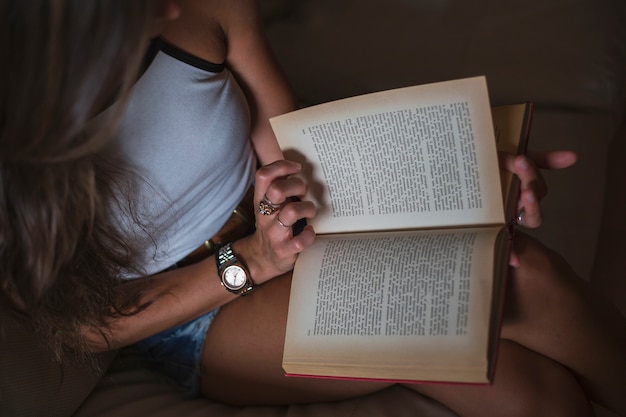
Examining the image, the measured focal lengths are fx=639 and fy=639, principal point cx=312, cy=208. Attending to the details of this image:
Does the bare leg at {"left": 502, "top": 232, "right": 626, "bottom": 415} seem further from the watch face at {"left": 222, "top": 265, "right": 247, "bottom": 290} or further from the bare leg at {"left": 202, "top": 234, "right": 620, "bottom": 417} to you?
the watch face at {"left": 222, "top": 265, "right": 247, "bottom": 290}

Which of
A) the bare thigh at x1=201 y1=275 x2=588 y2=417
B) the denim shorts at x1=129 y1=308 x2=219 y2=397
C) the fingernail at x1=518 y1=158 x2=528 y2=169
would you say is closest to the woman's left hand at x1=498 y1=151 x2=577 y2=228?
the fingernail at x1=518 y1=158 x2=528 y2=169

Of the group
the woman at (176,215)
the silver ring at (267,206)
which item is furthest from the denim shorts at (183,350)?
the silver ring at (267,206)

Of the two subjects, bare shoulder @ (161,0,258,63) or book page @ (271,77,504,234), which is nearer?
book page @ (271,77,504,234)

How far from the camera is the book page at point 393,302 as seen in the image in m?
0.69

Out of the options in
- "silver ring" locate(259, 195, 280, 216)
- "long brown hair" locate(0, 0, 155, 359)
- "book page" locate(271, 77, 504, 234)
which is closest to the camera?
"long brown hair" locate(0, 0, 155, 359)

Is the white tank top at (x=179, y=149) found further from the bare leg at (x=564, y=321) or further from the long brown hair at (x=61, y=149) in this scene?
the bare leg at (x=564, y=321)

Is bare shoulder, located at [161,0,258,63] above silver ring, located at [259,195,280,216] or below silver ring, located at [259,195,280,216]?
above

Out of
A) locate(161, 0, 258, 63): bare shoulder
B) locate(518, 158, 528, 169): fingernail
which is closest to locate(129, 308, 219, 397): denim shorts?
locate(161, 0, 258, 63): bare shoulder

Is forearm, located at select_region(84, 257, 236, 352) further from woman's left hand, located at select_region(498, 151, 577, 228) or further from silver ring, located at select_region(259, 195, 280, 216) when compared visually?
woman's left hand, located at select_region(498, 151, 577, 228)

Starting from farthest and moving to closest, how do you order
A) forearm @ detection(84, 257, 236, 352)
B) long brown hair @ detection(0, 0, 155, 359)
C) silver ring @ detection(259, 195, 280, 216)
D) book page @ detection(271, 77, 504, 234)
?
forearm @ detection(84, 257, 236, 352), silver ring @ detection(259, 195, 280, 216), book page @ detection(271, 77, 504, 234), long brown hair @ detection(0, 0, 155, 359)

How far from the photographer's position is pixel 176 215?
0.92 m

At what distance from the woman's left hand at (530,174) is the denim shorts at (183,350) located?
485mm

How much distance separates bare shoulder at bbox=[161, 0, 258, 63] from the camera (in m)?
0.85

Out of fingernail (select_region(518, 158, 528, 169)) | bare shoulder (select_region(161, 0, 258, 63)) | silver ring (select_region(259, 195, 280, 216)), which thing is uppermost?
bare shoulder (select_region(161, 0, 258, 63))
